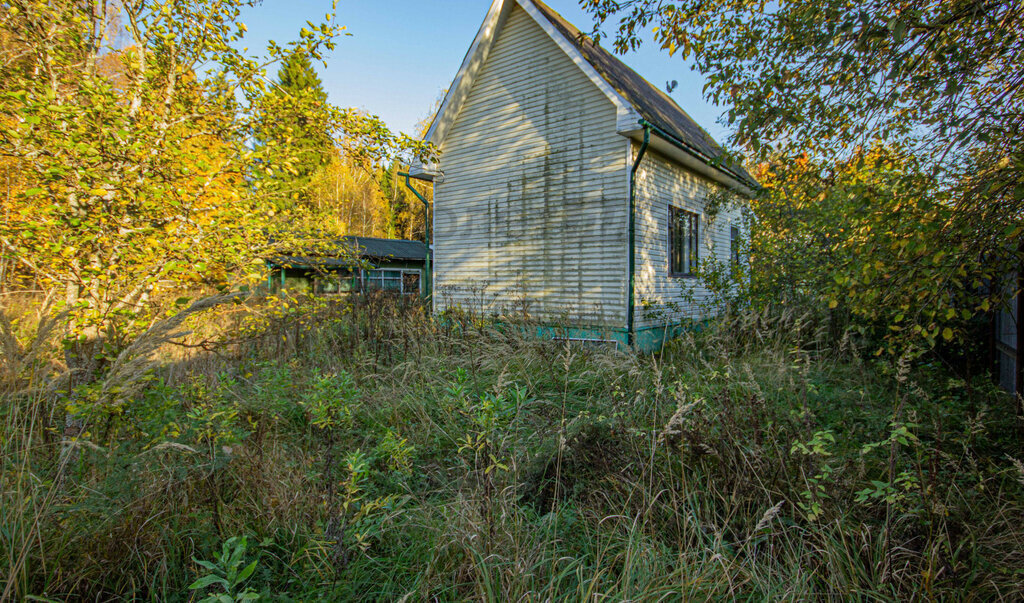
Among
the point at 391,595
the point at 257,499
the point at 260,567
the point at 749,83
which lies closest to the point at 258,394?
the point at 257,499

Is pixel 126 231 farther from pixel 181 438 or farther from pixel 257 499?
pixel 257 499

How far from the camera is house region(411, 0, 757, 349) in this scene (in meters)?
8.41

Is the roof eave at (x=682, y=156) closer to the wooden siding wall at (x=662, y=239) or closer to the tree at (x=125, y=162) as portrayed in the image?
the wooden siding wall at (x=662, y=239)

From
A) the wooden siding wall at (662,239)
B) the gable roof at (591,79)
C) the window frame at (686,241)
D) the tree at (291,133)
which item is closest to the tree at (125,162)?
the tree at (291,133)

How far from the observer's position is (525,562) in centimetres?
199

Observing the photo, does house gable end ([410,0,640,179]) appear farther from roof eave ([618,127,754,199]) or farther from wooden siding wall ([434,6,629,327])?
roof eave ([618,127,754,199])

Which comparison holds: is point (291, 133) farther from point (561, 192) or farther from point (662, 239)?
point (662, 239)

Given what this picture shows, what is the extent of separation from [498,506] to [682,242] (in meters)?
9.28

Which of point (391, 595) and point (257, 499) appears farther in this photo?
point (257, 499)

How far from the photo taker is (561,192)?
9.11 m

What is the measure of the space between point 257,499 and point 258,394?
2.35 m

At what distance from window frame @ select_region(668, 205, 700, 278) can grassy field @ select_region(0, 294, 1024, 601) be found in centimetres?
627

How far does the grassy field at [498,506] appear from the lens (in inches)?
77.3

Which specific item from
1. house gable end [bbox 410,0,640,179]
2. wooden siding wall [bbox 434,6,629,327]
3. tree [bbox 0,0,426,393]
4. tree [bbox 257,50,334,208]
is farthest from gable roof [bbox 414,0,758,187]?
tree [bbox 0,0,426,393]
